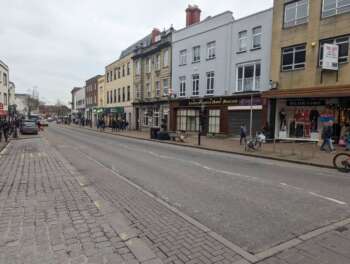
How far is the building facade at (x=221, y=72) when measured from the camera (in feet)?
68.4

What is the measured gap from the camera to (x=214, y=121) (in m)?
24.9

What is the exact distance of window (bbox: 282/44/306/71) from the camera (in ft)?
58.6

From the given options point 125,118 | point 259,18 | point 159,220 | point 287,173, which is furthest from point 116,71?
point 159,220

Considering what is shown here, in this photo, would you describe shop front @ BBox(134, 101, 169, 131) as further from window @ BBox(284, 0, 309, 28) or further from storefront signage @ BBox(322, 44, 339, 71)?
storefront signage @ BBox(322, 44, 339, 71)

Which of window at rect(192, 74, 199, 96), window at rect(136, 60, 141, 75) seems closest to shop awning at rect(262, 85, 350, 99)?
window at rect(192, 74, 199, 96)

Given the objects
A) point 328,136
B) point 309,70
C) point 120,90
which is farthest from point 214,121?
point 120,90

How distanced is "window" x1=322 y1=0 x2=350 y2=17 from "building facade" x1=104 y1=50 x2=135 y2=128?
90.2ft

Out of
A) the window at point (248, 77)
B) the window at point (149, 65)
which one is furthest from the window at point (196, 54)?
the window at point (149, 65)

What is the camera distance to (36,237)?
3.85m

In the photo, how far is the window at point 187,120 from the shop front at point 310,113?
9.02 metres

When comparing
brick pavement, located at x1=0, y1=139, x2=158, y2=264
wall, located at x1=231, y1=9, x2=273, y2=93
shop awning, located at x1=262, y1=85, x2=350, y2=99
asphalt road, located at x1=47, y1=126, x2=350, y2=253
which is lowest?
asphalt road, located at x1=47, y1=126, x2=350, y2=253

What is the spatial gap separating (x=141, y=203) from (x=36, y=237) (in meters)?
2.20

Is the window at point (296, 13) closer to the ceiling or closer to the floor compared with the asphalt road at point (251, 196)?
closer to the ceiling

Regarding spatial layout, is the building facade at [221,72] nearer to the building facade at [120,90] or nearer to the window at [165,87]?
the window at [165,87]
